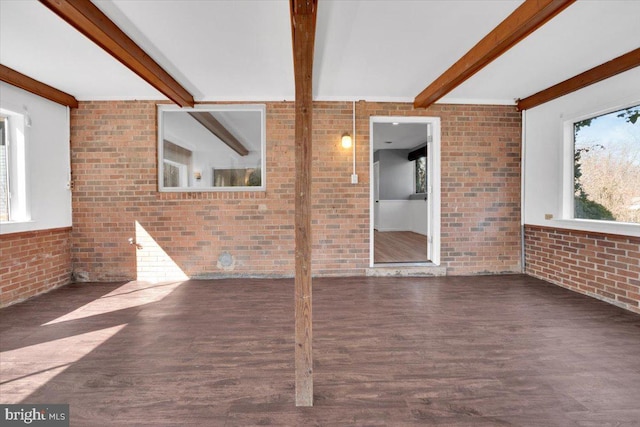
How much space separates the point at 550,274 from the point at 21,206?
6.98 meters

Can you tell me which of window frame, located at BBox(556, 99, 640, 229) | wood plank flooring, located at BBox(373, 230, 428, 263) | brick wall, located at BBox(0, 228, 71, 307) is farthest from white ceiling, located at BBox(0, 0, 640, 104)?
wood plank flooring, located at BBox(373, 230, 428, 263)

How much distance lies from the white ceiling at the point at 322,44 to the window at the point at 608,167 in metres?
0.71

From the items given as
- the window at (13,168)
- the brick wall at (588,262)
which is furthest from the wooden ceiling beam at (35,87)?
the brick wall at (588,262)

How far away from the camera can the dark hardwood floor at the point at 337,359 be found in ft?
5.64

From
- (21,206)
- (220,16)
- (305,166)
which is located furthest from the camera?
(21,206)

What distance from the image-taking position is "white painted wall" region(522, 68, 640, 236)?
3.32 metres

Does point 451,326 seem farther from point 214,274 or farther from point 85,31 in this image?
point 85,31

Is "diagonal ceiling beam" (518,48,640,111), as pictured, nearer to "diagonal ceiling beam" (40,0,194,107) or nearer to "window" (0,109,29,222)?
"diagonal ceiling beam" (40,0,194,107)

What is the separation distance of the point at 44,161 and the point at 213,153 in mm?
2105

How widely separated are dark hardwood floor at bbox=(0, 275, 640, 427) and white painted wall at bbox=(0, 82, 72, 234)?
1046mm

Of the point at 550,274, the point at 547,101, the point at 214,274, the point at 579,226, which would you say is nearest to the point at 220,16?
the point at 214,274

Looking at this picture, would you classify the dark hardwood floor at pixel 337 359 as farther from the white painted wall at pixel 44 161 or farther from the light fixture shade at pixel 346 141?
the light fixture shade at pixel 346 141

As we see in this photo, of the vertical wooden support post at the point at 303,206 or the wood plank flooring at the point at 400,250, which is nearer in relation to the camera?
the vertical wooden support post at the point at 303,206

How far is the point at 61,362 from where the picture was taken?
2.24m
